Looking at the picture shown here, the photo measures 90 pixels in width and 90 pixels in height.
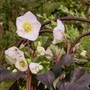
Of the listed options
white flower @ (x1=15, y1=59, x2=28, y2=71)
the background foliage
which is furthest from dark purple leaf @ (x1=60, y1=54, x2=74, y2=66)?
the background foliage

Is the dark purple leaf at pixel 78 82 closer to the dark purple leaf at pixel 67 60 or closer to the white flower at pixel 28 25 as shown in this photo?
the dark purple leaf at pixel 67 60

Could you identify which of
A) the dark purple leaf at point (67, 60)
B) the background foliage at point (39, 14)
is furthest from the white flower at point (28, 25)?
the background foliage at point (39, 14)

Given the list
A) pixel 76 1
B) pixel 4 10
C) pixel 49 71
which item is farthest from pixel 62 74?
pixel 76 1

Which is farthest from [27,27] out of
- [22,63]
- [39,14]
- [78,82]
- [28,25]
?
[39,14]

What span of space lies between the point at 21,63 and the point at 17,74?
3 cm

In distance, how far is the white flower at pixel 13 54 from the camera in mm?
1176

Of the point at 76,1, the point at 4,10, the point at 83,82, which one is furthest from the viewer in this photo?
the point at 76,1

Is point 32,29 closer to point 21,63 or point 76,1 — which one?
point 21,63

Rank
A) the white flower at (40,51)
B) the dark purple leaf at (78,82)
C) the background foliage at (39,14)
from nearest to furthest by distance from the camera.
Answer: the dark purple leaf at (78,82) → the white flower at (40,51) → the background foliage at (39,14)

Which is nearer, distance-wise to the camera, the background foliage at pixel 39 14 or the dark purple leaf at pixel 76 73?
the dark purple leaf at pixel 76 73

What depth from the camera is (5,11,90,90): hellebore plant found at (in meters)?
1.14

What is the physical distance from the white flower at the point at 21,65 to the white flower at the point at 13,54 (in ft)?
0.05

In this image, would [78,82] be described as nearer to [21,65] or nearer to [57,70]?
[57,70]

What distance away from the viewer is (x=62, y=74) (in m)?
1.15
